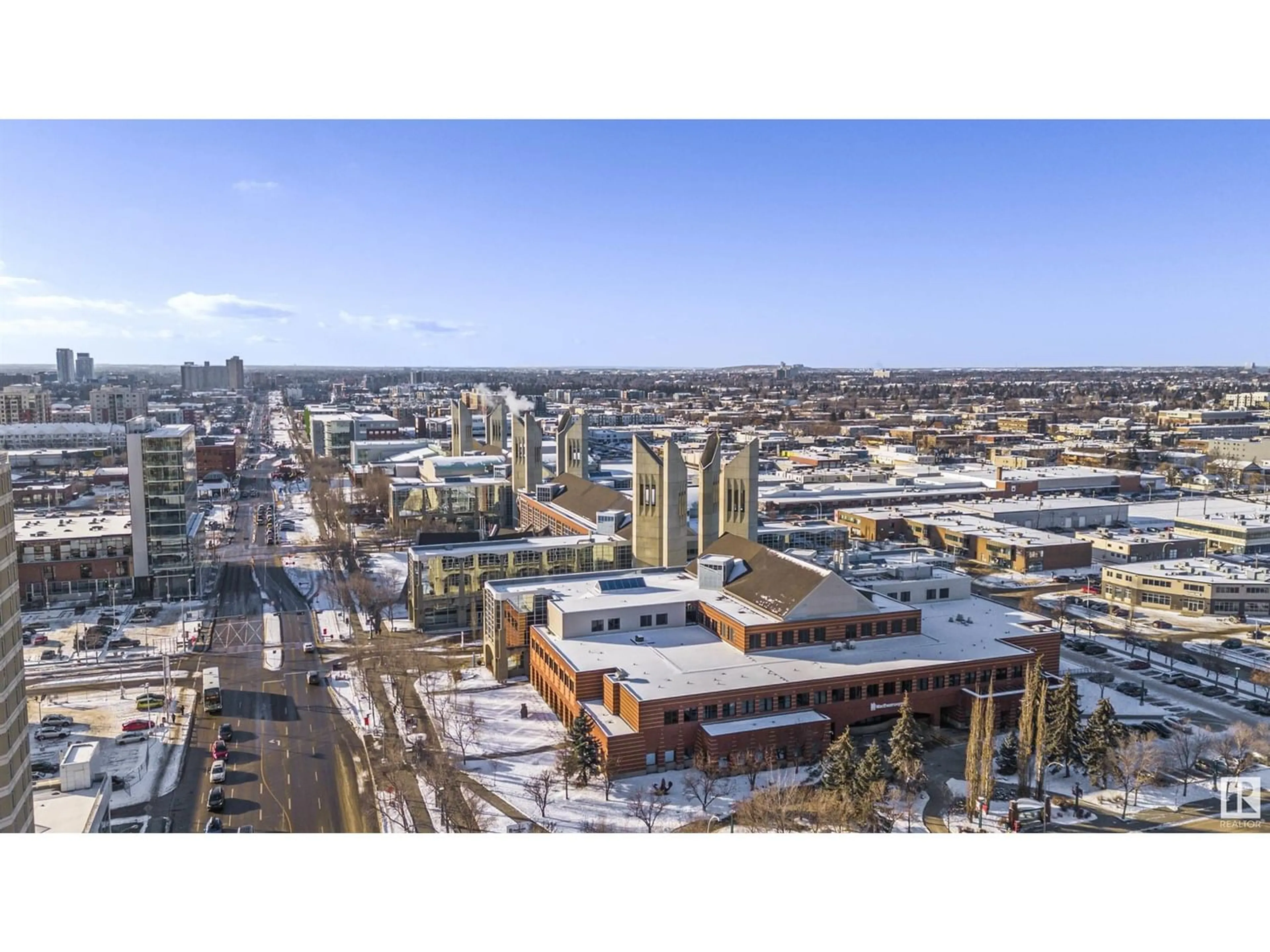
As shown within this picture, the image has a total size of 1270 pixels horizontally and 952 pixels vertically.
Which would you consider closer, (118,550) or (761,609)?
(761,609)

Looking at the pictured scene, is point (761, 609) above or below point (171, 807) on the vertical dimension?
above

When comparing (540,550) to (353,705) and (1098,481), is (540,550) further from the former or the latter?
(1098,481)

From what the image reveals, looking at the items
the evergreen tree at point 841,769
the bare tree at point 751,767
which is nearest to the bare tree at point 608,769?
the bare tree at point 751,767

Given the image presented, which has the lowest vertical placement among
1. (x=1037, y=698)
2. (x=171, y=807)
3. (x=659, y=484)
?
(x=171, y=807)

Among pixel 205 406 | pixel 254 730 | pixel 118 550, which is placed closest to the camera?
pixel 254 730

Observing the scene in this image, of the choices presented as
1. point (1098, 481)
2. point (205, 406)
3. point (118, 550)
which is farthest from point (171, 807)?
point (205, 406)

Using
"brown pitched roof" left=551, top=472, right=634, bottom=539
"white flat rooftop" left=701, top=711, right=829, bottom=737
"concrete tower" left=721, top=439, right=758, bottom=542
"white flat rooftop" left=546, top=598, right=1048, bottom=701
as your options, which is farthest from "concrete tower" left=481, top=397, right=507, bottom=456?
"white flat rooftop" left=701, top=711, right=829, bottom=737

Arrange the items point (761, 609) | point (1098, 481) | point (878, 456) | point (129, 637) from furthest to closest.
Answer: point (878, 456) < point (1098, 481) < point (129, 637) < point (761, 609)
